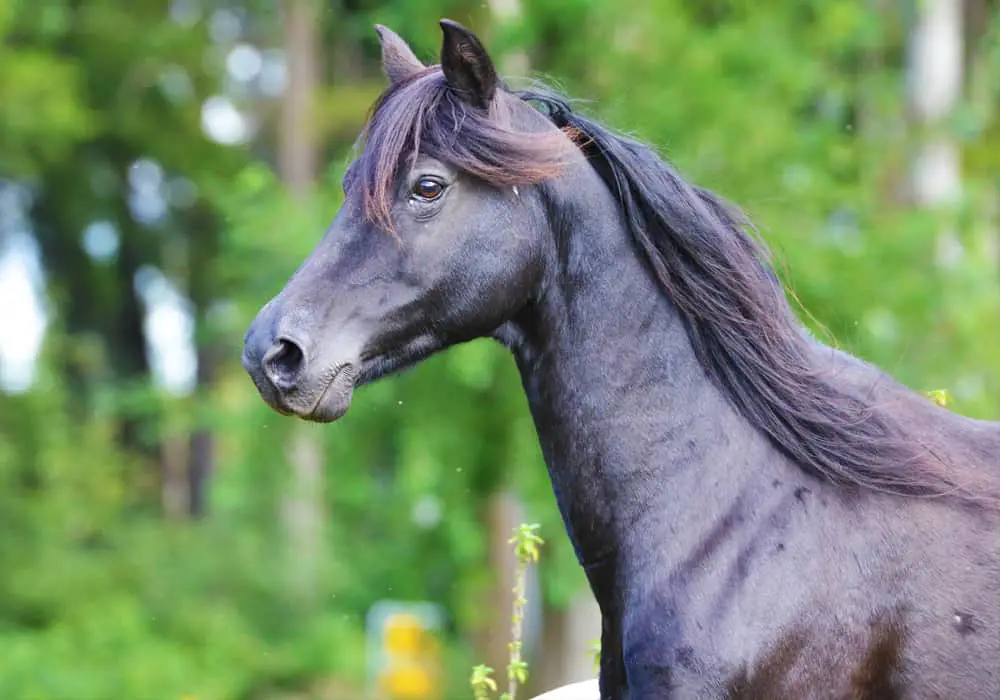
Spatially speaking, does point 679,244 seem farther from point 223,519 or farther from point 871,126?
point 223,519

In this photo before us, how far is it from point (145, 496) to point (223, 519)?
207 inches

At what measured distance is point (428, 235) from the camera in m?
2.67

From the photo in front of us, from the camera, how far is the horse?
2.54 meters

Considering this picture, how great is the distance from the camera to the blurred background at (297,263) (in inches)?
316

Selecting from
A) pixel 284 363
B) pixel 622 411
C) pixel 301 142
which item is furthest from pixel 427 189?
pixel 301 142

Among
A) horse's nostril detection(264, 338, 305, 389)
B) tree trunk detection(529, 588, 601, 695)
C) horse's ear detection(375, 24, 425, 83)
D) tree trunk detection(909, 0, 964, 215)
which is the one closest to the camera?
horse's nostril detection(264, 338, 305, 389)

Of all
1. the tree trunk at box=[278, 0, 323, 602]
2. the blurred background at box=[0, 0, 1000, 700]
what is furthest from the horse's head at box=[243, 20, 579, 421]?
the tree trunk at box=[278, 0, 323, 602]

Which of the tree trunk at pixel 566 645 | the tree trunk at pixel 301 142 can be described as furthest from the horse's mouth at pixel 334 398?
the tree trunk at pixel 301 142

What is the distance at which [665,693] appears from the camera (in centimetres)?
246

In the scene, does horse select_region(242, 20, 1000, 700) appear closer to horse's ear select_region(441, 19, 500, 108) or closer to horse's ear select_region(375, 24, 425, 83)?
horse's ear select_region(441, 19, 500, 108)

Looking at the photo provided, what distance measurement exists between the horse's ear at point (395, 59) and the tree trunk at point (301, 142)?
946 cm

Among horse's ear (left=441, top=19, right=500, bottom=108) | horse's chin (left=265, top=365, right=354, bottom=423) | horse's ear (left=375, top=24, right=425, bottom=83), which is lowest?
horse's chin (left=265, top=365, right=354, bottom=423)

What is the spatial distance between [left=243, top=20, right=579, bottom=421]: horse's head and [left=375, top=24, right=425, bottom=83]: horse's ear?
241 mm

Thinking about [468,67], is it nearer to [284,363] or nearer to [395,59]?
[395,59]
